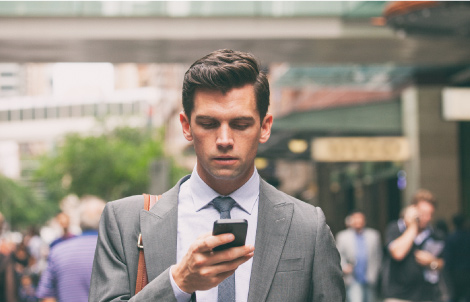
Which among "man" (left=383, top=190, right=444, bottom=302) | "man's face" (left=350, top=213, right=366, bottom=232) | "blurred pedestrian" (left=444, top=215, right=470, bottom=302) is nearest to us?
"man" (left=383, top=190, right=444, bottom=302)

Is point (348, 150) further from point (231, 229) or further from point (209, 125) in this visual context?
point (231, 229)

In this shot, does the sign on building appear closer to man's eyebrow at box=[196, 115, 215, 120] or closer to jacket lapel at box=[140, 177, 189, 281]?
jacket lapel at box=[140, 177, 189, 281]

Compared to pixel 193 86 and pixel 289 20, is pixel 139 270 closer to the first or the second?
pixel 193 86

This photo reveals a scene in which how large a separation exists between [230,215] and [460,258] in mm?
10359

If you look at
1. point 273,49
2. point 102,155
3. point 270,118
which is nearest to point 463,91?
point 273,49

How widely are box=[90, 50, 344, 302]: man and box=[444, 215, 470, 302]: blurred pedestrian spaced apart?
32.1ft

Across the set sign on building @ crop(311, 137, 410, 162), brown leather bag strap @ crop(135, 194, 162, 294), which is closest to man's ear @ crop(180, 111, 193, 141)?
brown leather bag strap @ crop(135, 194, 162, 294)

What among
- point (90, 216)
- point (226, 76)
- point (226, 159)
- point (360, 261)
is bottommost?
point (360, 261)

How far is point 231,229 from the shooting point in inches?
82.7

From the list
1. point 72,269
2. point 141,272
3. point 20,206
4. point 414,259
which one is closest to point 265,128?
point 141,272

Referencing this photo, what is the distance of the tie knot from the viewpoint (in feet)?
8.46

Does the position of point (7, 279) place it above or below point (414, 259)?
below

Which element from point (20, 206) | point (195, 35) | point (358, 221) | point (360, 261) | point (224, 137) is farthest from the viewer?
point (20, 206)

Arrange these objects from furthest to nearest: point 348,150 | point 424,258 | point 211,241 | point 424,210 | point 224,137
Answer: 1. point 348,150
2. point 424,210
3. point 424,258
4. point 224,137
5. point 211,241
